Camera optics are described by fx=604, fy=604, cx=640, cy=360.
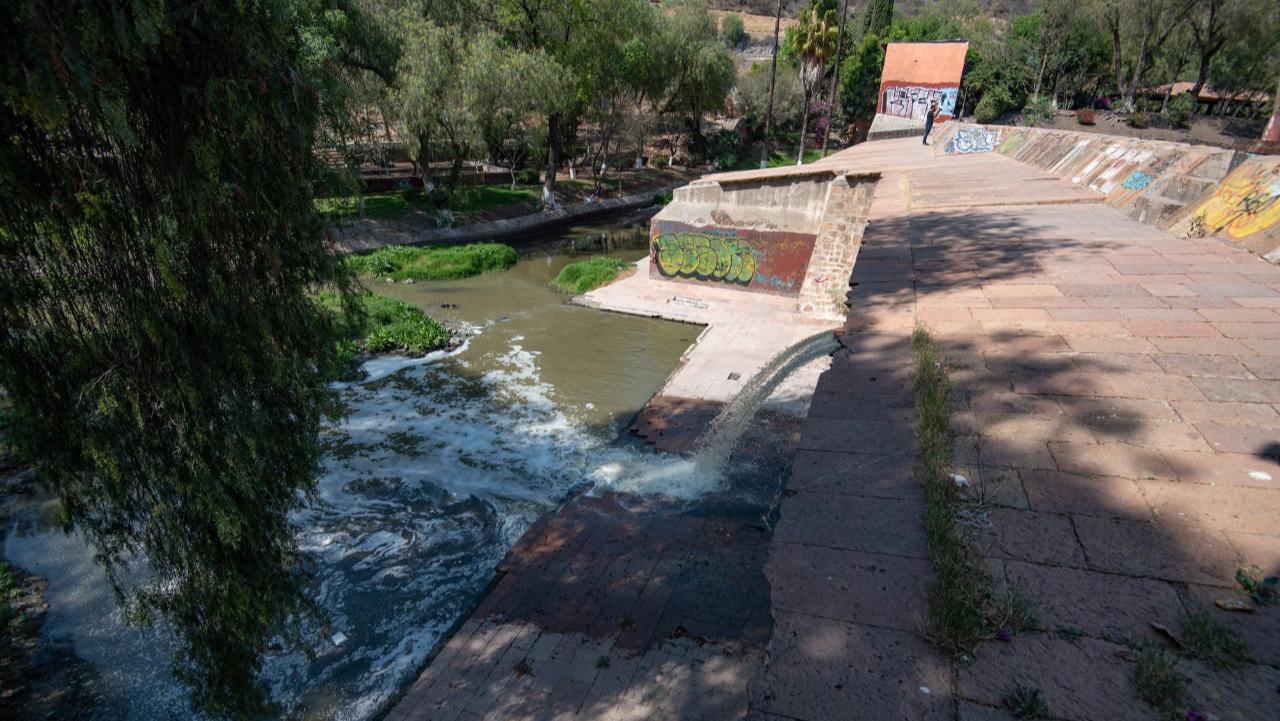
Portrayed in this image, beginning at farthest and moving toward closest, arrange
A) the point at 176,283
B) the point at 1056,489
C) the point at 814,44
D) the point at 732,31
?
the point at 732,31, the point at 814,44, the point at 176,283, the point at 1056,489

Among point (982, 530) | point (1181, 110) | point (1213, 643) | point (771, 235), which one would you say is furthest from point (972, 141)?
point (1181, 110)

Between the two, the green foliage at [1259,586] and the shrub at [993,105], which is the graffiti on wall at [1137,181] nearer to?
the green foliage at [1259,586]

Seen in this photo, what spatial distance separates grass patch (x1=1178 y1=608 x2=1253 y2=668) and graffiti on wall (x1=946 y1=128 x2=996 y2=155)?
72.1 ft

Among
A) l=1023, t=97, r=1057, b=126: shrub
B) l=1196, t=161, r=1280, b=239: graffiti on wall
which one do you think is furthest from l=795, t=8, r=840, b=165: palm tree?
l=1196, t=161, r=1280, b=239: graffiti on wall

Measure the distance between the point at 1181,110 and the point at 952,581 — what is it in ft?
156

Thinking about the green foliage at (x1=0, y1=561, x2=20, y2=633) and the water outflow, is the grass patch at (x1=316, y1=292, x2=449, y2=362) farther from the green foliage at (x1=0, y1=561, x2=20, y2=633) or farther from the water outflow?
the water outflow

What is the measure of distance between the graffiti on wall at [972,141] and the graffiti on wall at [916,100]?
18.3 metres

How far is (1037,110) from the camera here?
3969cm

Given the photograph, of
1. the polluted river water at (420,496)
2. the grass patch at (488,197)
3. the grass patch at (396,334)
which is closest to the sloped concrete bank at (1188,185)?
the polluted river water at (420,496)

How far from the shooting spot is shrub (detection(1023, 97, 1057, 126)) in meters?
37.5

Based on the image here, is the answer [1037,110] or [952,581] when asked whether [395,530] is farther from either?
[1037,110]

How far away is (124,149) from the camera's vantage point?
3.49 m

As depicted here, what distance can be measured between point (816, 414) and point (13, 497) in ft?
38.4

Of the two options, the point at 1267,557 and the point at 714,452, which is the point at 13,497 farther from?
the point at 1267,557
